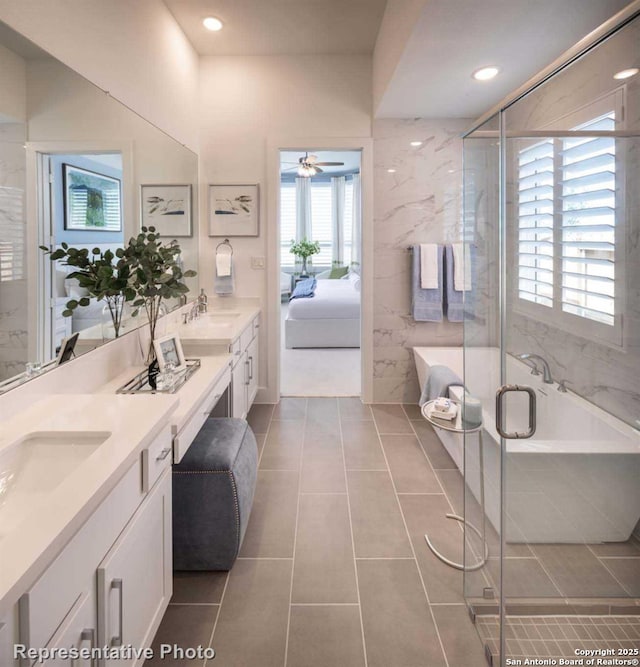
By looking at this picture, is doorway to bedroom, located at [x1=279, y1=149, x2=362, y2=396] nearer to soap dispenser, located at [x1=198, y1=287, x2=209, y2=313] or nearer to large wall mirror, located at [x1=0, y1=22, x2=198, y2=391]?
soap dispenser, located at [x1=198, y1=287, x2=209, y2=313]

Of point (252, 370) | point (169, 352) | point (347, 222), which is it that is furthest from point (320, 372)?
point (347, 222)

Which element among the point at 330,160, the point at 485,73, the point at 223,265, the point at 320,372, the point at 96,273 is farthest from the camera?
the point at 330,160

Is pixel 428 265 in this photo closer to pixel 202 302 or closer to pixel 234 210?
pixel 234 210

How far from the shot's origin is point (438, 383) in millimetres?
3174

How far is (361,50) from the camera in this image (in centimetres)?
396

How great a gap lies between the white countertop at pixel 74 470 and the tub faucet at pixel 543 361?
115 cm

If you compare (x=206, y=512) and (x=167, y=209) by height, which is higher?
(x=167, y=209)

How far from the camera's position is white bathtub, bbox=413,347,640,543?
1.44 metres

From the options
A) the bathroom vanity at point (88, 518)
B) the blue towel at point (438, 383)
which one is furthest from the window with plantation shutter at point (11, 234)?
the blue towel at point (438, 383)

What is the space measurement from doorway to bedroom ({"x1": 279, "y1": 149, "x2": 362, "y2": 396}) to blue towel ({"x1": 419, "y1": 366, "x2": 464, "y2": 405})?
1378mm

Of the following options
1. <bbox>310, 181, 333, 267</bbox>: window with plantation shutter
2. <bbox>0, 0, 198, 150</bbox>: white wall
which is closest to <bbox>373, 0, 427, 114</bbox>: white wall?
<bbox>0, 0, 198, 150</bbox>: white wall

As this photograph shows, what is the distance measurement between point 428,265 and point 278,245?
128cm

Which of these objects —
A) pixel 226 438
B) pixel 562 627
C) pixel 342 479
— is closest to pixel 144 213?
pixel 226 438

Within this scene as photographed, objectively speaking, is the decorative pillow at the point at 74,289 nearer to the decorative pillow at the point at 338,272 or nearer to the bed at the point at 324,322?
the bed at the point at 324,322
